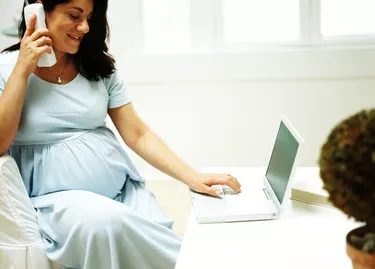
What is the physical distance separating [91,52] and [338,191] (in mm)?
1181

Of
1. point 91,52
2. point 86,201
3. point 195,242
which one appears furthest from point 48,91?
point 195,242

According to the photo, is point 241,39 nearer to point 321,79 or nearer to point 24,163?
point 321,79

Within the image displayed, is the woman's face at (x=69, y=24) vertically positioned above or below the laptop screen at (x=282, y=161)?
above

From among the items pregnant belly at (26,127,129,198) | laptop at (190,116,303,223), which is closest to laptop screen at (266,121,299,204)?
laptop at (190,116,303,223)

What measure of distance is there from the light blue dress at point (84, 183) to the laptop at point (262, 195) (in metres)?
0.19

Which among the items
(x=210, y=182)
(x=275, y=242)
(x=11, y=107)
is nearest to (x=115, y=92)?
(x=11, y=107)

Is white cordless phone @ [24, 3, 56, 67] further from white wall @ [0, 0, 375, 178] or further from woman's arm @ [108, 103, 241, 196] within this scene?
white wall @ [0, 0, 375, 178]

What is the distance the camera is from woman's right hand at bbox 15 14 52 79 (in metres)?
1.53

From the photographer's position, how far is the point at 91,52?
1.77m

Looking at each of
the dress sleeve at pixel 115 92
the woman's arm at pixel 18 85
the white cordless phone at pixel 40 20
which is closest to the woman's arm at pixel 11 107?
the woman's arm at pixel 18 85

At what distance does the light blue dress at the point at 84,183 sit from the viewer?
4.70 feet

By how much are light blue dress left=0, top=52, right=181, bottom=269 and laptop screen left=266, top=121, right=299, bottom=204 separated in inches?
12.9

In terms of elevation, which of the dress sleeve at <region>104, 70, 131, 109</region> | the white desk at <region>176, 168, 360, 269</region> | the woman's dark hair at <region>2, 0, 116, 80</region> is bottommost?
the white desk at <region>176, 168, 360, 269</region>

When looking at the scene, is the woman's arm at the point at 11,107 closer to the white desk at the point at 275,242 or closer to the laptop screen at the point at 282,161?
the white desk at the point at 275,242
